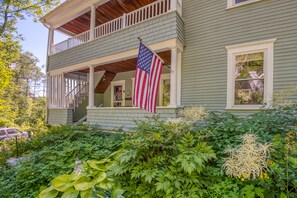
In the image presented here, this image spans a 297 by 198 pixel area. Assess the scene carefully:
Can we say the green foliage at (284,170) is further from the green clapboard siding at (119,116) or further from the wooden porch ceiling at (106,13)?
the wooden porch ceiling at (106,13)

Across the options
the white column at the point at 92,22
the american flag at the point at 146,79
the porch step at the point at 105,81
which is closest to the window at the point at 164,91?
the american flag at the point at 146,79

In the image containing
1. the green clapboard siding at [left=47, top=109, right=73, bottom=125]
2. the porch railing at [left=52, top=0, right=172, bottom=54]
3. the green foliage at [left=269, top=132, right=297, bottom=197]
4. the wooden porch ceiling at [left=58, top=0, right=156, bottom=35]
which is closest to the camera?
the green foliage at [left=269, top=132, right=297, bottom=197]

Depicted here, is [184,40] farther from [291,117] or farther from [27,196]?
[27,196]

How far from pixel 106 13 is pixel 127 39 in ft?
9.97

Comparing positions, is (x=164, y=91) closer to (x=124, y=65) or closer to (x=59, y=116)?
(x=124, y=65)

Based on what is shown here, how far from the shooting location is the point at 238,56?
17.9 feet

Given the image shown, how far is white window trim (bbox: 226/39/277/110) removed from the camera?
4.88 meters

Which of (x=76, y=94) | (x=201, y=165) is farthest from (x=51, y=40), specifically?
(x=201, y=165)

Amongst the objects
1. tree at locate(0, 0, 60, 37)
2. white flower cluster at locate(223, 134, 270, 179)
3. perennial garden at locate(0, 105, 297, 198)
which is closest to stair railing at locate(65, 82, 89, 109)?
perennial garden at locate(0, 105, 297, 198)

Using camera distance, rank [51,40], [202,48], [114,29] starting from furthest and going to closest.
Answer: [51,40] < [114,29] < [202,48]

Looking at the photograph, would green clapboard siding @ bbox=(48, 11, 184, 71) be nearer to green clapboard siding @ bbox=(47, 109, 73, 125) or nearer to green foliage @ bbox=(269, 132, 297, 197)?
green clapboard siding @ bbox=(47, 109, 73, 125)

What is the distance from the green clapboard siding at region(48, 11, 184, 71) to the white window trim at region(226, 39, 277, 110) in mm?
1850

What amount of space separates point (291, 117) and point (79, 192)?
3330 mm

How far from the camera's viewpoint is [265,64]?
16.3 ft
